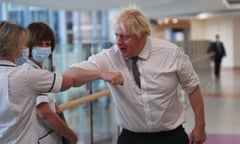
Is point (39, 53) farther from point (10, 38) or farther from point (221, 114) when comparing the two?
point (221, 114)

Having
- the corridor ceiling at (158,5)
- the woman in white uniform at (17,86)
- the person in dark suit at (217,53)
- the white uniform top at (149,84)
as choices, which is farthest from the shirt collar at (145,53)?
the person in dark suit at (217,53)

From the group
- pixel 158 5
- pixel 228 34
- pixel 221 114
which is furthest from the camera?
pixel 228 34

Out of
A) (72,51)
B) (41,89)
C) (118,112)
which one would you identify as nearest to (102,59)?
(118,112)

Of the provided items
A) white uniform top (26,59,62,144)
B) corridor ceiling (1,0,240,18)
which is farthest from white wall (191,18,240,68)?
white uniform top (26,59,62,144)

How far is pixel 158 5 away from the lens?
13.2 m

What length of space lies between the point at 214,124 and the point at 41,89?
5.54 m

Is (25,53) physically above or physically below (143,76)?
above

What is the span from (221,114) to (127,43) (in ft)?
20.0

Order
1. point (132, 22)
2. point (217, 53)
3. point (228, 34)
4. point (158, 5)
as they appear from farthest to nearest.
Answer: point (228, 34) < point (217, 53) < point (158, 5) < point (132, 22)

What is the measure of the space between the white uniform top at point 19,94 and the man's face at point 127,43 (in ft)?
1.34

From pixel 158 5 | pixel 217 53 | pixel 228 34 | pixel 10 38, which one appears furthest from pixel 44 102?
pixel 228 34

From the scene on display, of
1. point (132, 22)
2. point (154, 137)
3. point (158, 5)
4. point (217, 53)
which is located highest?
point (158, 5)

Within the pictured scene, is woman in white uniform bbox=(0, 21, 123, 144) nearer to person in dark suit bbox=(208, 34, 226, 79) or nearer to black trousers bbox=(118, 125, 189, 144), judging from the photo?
black trousers bbox=(118, 125, 189, 144)

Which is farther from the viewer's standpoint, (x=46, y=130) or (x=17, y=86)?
(x=46, y=130)
